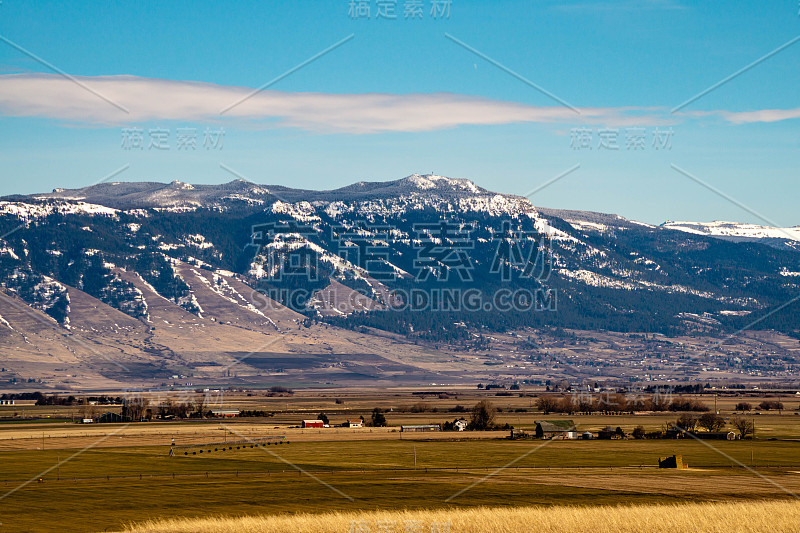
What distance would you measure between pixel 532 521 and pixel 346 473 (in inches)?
1442

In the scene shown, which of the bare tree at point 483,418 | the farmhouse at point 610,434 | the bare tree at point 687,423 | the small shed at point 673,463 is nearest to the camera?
the small shed at point 673,463

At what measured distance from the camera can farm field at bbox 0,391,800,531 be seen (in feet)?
273

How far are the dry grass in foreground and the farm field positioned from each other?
461 centimetres

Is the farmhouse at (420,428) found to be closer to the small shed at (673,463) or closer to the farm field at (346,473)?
the farm field at (346,473)

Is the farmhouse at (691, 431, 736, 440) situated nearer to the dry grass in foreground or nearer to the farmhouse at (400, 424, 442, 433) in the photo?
the farmhouse at (400, 424, 442, 433)

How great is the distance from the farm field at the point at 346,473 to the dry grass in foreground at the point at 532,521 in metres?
4.61

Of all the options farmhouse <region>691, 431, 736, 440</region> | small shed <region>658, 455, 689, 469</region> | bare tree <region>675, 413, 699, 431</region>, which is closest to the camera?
small shed <region>658, 455, 689, 469</region>

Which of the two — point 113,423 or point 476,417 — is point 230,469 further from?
point 113,423

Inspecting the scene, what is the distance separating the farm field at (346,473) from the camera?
3275 inches

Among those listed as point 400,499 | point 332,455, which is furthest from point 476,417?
point 400,499

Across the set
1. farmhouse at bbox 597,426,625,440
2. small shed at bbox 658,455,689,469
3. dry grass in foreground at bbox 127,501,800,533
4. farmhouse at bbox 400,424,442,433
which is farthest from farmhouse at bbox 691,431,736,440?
dry grass in foreground at bbox 127,501,800,533

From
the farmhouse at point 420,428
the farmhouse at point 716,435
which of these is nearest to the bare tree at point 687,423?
the farmhouse at point 716,435

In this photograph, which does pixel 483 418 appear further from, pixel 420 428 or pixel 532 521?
pixel 532 521

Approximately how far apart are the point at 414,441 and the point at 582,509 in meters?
71.4
